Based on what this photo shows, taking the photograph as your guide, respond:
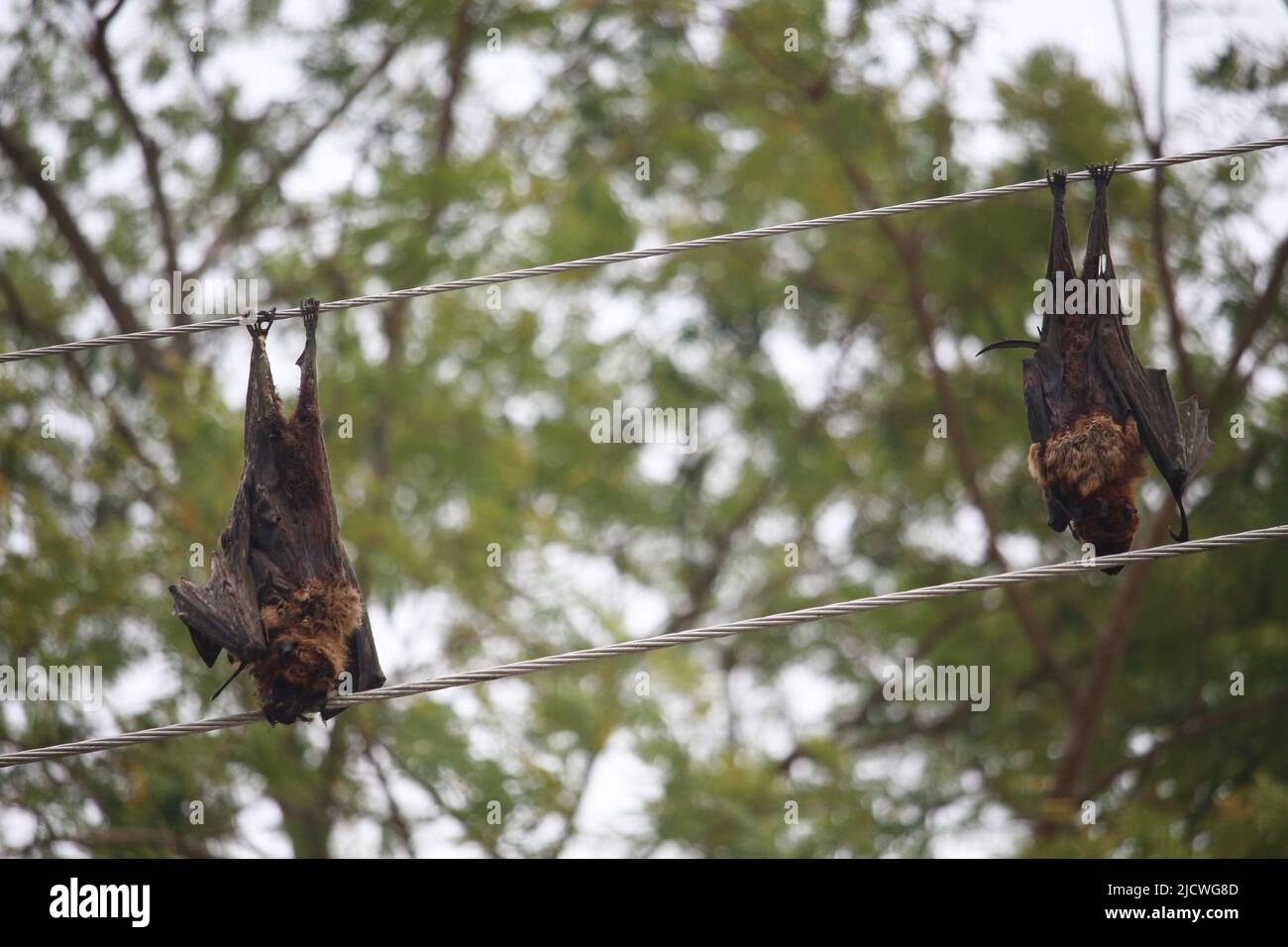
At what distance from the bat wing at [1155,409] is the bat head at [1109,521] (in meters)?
0.28

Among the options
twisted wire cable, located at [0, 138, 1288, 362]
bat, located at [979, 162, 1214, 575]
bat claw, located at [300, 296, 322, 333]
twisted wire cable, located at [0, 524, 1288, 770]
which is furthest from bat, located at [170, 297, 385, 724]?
bat, located at [979, 162, 1214, 575]

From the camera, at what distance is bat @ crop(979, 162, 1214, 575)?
7.77 m

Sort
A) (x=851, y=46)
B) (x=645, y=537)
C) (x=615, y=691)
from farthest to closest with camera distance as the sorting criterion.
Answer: (x=645, y=537), (x=615, y=691), (x=851, y=46)

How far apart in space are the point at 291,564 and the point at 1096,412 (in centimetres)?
464

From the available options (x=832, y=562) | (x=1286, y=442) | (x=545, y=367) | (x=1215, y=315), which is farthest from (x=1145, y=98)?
(x=545, y=367)

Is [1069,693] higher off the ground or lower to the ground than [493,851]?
higher

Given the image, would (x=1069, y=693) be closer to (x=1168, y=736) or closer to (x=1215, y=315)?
(x=1168, y=736)

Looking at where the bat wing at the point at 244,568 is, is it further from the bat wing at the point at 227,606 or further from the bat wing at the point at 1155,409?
the bat wing at the point at 1155,409

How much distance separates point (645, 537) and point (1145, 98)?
386 inches

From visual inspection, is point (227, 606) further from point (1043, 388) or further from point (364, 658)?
point (1043, 388)

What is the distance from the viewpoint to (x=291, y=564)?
7832mm

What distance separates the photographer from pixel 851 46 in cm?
1530

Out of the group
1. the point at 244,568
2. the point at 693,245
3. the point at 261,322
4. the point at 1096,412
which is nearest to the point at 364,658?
the point at 244,568

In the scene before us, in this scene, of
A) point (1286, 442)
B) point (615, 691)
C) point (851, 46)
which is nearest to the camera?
point (1286, 442)
